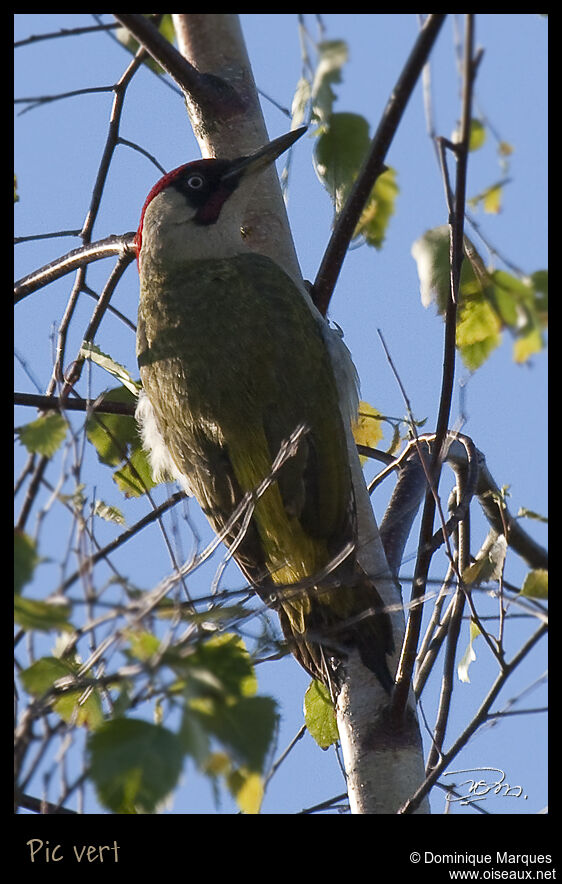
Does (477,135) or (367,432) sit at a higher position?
(367,432)

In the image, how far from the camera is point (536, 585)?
2.53 m

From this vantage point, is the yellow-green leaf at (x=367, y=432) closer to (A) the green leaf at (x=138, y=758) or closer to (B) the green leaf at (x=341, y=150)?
(B) the green leaf at (x=341, y=150)

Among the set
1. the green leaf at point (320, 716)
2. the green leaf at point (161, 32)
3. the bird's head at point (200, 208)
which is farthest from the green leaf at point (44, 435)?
the green leaf at point (161, 32)

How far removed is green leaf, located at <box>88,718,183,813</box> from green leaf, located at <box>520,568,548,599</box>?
1091 mm

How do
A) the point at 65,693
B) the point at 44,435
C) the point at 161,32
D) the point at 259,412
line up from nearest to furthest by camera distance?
1. the point at 65,693
2. the point at 44,435
3. the point at 259,412
4. the point at 161,32

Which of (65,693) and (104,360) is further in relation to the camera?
(104,360)

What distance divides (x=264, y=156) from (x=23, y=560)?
8.36ft

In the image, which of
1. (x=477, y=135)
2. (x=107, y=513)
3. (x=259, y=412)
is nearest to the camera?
(x=477, y=135)

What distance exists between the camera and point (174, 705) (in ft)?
5.84

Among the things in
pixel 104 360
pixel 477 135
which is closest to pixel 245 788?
pixel 477 135

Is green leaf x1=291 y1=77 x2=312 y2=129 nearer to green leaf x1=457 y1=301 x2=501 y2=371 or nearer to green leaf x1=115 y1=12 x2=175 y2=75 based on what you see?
→ green leaf x1=457 y1=301 x2=501 y2=371

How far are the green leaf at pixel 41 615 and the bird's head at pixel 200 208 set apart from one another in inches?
93.7

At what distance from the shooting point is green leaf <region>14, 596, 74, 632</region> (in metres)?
1.93

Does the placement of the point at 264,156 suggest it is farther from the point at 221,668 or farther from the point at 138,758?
the point at 138,758
